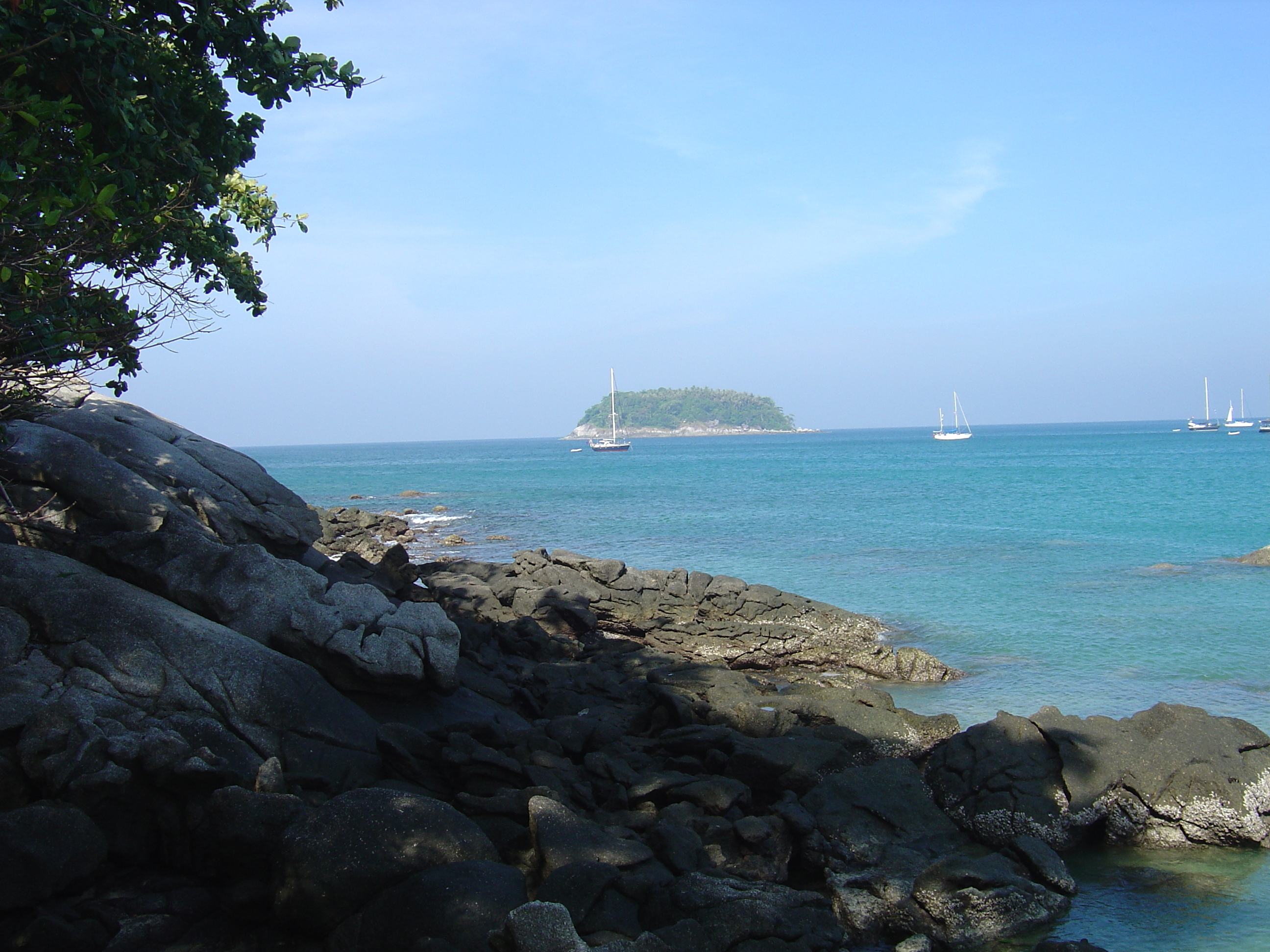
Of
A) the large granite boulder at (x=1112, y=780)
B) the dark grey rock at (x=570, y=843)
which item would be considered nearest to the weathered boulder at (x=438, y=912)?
the dark grey rock at (x=570, y=843)

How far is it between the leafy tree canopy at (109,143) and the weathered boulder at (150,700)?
2.00m

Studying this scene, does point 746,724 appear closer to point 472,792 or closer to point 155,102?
point 472,792

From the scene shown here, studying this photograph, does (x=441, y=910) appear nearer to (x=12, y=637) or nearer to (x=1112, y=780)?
(x=12, y=637)

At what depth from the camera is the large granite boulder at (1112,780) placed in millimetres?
9195

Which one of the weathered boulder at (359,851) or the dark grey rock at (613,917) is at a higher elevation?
the weathered boulder at (359,851)

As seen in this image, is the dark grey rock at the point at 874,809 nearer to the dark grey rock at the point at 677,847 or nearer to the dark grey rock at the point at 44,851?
the dark grey rock at the point at 677,847

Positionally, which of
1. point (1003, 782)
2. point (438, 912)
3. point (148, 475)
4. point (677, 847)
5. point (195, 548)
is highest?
point (148, 475)

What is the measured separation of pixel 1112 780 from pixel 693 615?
9599 mm

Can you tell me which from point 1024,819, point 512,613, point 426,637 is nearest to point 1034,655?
point 1024,819

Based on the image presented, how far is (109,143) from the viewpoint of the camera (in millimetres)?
7559

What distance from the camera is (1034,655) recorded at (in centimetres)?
1703

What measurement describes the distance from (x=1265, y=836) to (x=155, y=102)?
12.8 metres

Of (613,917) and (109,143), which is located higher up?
(109,143)

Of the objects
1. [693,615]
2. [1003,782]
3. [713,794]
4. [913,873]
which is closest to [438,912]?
[713,794]
